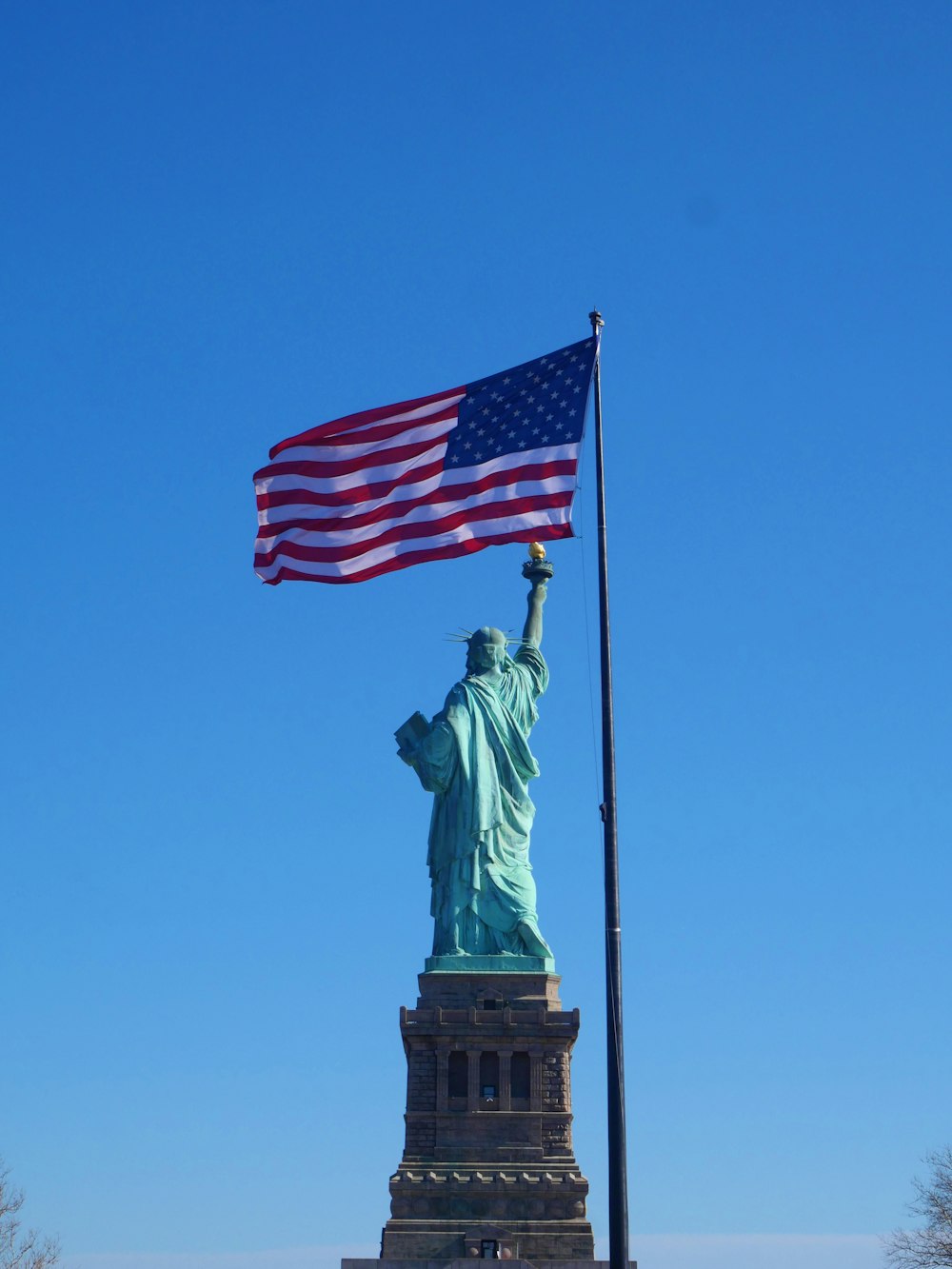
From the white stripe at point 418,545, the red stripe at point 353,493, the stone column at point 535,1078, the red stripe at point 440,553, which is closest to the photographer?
the red stripe at point 440,553

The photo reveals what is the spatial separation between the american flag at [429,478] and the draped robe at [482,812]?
16.1 meters

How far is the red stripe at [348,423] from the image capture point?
984 inches

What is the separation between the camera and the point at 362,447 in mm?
25156

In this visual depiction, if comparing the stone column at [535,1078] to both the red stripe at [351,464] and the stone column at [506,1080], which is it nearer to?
the stone column at [506,1080]

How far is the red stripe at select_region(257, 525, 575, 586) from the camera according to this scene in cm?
2184

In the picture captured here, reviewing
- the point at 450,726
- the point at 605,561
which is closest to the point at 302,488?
the point at 605,561

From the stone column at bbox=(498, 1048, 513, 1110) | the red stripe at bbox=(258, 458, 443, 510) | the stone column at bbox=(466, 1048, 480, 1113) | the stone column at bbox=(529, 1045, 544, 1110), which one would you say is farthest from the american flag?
the stone column at bbox=(529, 1045, 544, 1110)

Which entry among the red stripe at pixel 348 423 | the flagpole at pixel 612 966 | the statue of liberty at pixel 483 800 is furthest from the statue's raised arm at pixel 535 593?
the flagpole at pixel 612 966

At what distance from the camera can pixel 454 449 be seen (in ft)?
78.8

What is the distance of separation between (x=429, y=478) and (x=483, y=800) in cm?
1756

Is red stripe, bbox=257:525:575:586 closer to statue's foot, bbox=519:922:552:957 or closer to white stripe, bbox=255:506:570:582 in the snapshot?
white stripe, bbox=255:506:570:582

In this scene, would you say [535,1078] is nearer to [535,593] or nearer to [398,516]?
[535,593]

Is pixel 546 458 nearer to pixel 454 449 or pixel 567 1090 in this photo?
pixel 454 449

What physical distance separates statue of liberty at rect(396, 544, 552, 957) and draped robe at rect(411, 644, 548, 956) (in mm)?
22
